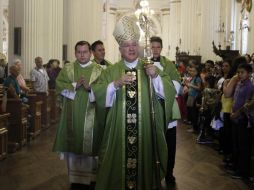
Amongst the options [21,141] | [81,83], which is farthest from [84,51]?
[21,141]

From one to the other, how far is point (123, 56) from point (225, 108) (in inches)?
123

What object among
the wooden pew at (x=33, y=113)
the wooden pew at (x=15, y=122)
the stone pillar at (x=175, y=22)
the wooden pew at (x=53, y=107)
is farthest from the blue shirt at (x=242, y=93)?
the stone pillar at (x=175, y=22)

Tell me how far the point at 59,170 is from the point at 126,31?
322 cm

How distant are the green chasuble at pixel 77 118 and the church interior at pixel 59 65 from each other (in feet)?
2.02

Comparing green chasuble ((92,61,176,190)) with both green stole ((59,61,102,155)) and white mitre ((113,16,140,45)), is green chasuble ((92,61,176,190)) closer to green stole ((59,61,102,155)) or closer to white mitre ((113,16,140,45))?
white mitre ((113,16,140,45))

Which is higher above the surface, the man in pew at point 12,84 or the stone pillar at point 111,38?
the stone pillar at point 111,38

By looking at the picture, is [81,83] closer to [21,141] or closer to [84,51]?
[84,51]

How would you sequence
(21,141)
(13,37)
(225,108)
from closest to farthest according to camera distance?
(225,108) < (21,141) < (13,37)

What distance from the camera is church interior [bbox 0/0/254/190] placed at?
640 centimetres

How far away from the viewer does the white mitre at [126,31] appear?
4.43m

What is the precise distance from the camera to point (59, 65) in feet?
48.8

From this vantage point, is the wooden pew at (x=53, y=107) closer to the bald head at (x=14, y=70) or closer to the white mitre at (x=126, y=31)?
the bald head at (x=14, y=70)

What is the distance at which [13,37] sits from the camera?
1277cm

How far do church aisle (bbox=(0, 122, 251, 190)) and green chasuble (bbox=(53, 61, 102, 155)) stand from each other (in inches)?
24.8
